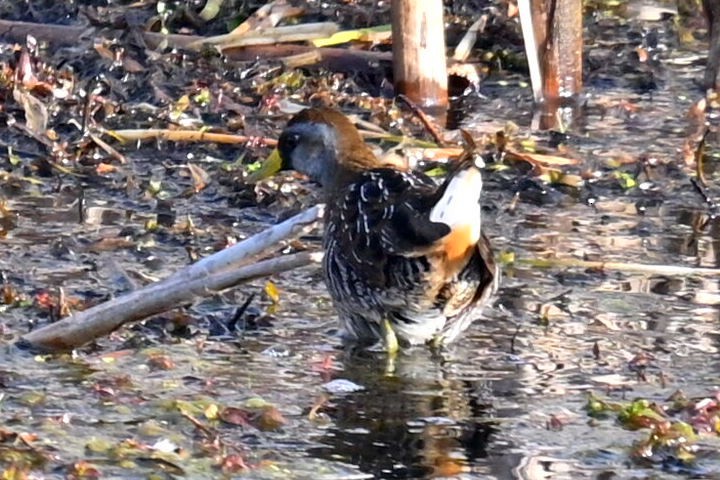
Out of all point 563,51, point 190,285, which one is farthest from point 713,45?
point 190,285

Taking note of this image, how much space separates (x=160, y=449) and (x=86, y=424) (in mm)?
359

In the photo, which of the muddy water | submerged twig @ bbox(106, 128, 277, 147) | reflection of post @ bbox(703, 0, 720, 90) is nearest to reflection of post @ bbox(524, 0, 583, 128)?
reflection of post @ bbox(703, 0, 720, 90)

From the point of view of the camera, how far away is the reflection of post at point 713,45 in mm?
9023

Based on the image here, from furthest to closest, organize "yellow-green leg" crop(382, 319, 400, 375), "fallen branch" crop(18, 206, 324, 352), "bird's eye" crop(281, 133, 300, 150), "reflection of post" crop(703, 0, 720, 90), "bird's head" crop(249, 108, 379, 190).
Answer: "reflection of post" crop(703, 0, 720, 90)
"bird's eye" crop(281, 133, 300, 150)
"bird's head" crop(249, 108, 379, 190)
"yellow-green leg" crop(382, 319, 400, 375)
"fallen branch" crop(18, 206, 324, 352)

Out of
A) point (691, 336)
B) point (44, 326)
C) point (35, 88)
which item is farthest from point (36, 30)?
point (691, 336)

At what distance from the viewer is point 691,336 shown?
6.04 m

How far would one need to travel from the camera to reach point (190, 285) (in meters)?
5.22

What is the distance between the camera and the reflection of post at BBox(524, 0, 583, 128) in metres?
9.05

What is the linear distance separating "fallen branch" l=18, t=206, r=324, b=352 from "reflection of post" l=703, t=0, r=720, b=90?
14.5ft

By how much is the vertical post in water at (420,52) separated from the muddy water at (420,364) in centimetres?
92

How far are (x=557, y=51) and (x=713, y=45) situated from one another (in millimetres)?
860

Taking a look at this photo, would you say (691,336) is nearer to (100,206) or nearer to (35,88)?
(100,206)

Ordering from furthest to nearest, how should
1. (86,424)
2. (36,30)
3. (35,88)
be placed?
1. (36,30)
2. (35,88)
3. (86,424)

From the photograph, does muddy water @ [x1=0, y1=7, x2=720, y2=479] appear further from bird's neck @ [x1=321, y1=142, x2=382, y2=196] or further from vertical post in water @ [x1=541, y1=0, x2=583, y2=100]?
vertical post in water @ [x1=541, y1=0, x2=583, y2=100]
